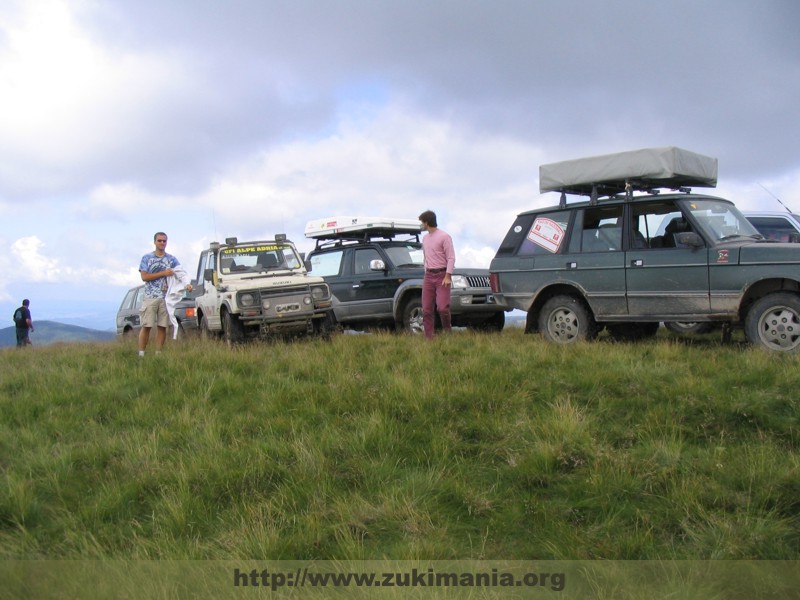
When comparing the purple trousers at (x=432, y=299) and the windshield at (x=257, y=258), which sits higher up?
the windshield at (x=257, y=258)

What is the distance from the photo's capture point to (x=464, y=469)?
4883 millimetres

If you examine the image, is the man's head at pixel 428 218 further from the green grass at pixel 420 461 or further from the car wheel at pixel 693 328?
the car wheel at pixel 693 328

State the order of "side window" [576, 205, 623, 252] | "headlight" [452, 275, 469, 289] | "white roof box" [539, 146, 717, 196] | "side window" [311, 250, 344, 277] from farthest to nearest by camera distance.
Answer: "side window" [311, 250, 344, 277] → "headlight" [452, 275, 469, 289] → "side window" [576, 205, 623, 252] → "white roof box" [539, 146, 717, 196]

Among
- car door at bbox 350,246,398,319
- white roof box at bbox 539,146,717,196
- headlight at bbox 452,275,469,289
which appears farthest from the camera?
car door at bbox 350,246,398,319

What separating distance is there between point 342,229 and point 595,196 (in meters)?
5.47

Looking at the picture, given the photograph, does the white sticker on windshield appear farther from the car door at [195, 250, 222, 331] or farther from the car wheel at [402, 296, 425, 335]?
the car door at [195, 250, 222, 331]

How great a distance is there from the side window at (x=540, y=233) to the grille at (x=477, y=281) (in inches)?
64.0

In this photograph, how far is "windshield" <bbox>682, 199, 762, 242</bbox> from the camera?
8.27 meters

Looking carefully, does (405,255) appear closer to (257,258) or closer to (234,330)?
(257,258)

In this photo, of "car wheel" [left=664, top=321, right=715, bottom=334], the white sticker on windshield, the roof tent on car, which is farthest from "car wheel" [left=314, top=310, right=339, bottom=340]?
"car wheel" [left=664, top=321, right=715, bottom=334]

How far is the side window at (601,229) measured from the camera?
29.2 ft

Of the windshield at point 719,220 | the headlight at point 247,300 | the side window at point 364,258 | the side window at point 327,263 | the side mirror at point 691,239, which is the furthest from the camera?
the side window at point 327,263

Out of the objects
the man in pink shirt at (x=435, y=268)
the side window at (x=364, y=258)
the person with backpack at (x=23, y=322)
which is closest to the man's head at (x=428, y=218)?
the man in pink shirt at (x=435, y=268)

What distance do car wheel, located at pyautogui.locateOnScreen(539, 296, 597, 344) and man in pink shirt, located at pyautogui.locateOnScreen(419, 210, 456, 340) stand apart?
1.40 metres
